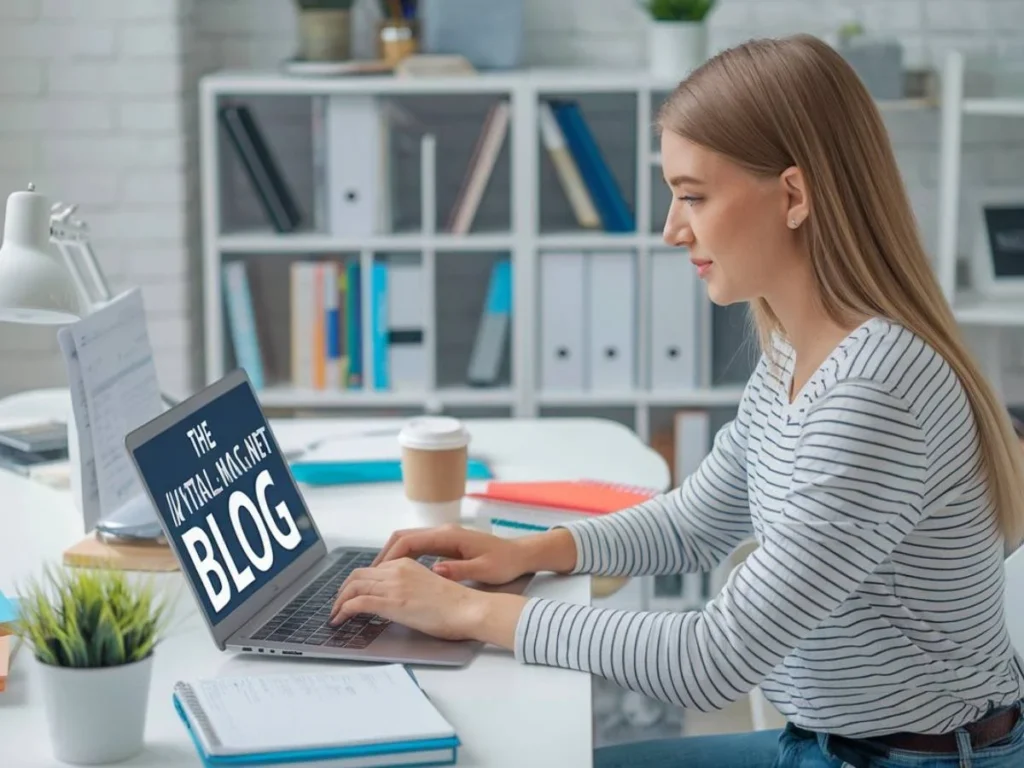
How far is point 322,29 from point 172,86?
37 cm

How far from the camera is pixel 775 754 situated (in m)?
1.55

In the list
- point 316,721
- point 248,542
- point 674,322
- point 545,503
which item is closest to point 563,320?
point 674,322

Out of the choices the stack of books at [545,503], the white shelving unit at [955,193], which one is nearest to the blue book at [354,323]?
the white shelving unit at [955,193]

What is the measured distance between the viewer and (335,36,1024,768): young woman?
4.17ft

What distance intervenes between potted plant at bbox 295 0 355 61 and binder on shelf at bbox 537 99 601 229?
1.64 ft

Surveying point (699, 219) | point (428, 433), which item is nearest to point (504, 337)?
point (428, 433)

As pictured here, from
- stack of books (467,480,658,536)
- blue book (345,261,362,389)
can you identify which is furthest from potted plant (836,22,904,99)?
stack of books (467,480,658,536)

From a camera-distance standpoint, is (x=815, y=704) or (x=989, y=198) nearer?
(x=815, y=704)

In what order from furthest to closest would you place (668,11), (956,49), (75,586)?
(956,49), (668,11), (75,586)

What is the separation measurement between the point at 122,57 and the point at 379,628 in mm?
2343

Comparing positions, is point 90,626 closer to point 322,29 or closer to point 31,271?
point 31,271

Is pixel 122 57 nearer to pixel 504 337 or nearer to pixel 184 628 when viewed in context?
pixel 504 337

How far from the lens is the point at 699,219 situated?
4.64 feet

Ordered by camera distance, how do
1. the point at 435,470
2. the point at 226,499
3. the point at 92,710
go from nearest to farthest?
1. the point at 92,710
2. the point at 226,499
3. the point at 435,470
